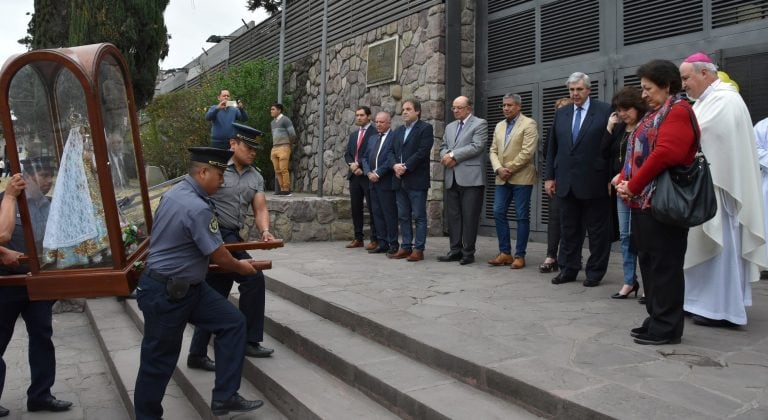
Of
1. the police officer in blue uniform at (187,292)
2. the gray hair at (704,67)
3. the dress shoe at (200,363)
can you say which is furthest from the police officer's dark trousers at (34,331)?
the gray hair at (704,67)

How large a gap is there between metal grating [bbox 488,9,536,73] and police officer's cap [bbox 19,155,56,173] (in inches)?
263

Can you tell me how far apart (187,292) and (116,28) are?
1366cm

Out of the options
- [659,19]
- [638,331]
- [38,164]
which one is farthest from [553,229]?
[38,164]

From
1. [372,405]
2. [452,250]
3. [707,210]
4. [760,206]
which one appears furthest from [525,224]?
[372,405]

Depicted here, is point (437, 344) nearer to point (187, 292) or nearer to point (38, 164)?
point (187, 292)

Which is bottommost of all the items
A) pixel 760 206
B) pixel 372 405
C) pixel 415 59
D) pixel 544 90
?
pixel 372 405

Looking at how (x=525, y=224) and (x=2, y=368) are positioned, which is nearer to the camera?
(x=2, y=368)

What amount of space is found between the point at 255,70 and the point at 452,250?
928cm

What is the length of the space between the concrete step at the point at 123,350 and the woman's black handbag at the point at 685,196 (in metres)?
3.30

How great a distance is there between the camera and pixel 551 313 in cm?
488

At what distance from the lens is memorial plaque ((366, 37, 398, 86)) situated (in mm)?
10820

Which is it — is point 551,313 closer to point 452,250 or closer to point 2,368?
point 452,250

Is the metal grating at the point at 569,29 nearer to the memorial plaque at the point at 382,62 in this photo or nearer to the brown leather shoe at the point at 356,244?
the memorial plaque at the point at 382,62

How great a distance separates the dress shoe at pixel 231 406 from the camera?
12.6ft
